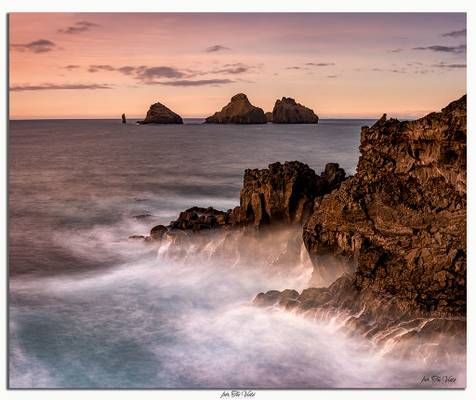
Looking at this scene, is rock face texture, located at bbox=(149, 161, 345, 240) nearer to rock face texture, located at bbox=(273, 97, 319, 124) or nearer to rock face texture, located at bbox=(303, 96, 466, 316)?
rock face texture, located at bbox=(273, 97, 319, 124)

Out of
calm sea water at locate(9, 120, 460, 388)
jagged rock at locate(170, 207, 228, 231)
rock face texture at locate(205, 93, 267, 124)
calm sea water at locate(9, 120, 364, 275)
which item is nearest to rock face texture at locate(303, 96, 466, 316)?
calm sea water at locate(9, 120, 460, 388)

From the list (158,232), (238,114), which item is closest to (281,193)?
(238,114)

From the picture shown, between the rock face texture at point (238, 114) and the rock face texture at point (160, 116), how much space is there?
649mm

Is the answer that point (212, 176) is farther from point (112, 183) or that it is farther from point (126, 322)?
point (126, 322)

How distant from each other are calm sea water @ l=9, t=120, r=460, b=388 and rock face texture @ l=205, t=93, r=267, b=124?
1.15 feet

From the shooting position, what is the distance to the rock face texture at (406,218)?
8.81 metres

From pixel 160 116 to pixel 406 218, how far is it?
4.84 meters

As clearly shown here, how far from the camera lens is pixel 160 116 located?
1111 centimetres

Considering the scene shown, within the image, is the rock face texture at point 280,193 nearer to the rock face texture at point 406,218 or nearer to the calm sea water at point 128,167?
the calm sea water at point 128,167

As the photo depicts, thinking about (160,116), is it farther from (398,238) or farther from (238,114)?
(398,238)

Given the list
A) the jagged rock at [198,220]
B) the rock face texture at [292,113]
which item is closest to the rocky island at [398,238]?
the rock face texture at [292,113]

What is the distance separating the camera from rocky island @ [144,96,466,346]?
8766 millimetres

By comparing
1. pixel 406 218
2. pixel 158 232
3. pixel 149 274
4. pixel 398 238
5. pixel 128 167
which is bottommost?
pixel 149 274

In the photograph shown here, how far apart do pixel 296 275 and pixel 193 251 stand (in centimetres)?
216
